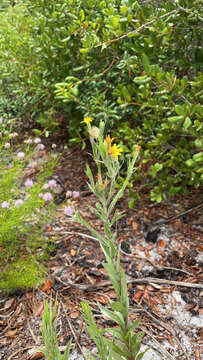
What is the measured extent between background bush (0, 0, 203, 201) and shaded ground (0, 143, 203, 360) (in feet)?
1.12

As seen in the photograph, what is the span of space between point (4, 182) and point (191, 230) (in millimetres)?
1481

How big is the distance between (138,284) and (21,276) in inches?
30.1

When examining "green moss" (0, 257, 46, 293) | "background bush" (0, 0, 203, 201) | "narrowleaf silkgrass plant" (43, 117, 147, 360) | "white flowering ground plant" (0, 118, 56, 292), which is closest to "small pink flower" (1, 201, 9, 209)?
"white flowering ground plant" (0, 118, 56, 292)

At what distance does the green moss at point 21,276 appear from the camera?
191cm

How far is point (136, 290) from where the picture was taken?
1.86 m

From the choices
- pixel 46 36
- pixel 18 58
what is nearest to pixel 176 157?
pixel 46 36

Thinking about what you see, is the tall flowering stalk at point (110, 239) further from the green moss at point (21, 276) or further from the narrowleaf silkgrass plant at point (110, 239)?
the green moss at point (21, 276)

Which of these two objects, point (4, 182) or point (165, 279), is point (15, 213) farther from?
point (165, 279)

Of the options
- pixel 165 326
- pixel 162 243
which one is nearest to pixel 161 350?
pixel 165 326

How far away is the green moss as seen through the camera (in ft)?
6.28

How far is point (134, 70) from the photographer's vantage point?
6.90 feet

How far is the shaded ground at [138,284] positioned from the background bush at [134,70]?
1.12ft

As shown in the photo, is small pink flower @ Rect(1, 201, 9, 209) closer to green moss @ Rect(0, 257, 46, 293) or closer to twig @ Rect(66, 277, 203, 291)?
green moss @ Rect(0, 257, 46, 293)

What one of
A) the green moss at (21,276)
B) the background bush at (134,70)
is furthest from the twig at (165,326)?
the background bush at (134,70)
